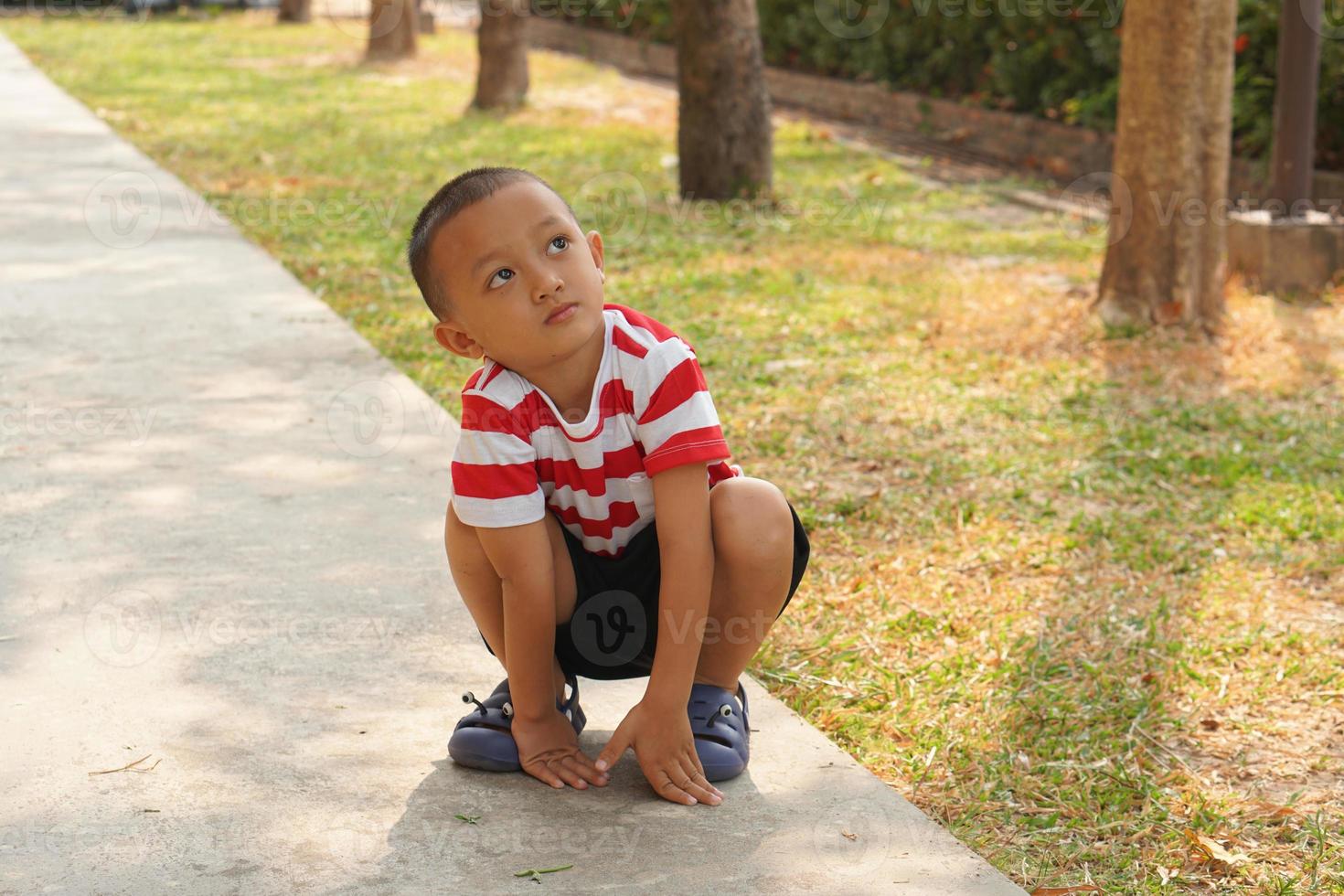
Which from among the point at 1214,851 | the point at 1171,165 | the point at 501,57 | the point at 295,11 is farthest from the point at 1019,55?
the point at 295,11

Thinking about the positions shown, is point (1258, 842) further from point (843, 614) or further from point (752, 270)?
point (752, 270)

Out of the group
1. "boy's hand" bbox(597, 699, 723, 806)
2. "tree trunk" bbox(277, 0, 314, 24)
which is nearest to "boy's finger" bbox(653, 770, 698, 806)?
"boy's hand" bbox(597, 699, 723, 806)

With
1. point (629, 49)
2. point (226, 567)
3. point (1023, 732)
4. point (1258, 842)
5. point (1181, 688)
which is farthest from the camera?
point (629, 49)

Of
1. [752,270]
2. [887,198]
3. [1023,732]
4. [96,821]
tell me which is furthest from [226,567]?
[887,198]

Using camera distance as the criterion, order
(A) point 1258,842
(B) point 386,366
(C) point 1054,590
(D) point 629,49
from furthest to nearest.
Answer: (D) point 629,49
(B) point 386,366
(C) point 1054,590
(A) point 1258,842

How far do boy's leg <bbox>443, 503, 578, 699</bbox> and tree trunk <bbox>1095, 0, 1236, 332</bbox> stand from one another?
11.8 feet

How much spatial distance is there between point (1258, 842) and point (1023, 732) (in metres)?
0.46

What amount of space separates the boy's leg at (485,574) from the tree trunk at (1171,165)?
3610 mm

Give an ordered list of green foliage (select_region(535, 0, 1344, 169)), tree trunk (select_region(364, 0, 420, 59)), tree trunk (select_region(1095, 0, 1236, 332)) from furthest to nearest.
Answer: tree trunk (select_region(364, 0, 420, 59)) → green foliage (select_region(535, 0, 1344, 169)) → tree trunk (select_region(1095, 0, 1236, 332))

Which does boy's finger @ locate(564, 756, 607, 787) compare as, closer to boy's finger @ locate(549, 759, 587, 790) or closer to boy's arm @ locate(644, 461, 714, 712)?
boy's finger @ locate(549, 759, 587, 790)

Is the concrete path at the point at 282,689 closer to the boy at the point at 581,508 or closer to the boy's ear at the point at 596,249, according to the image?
the boy at the point at 581,508

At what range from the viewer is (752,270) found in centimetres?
626

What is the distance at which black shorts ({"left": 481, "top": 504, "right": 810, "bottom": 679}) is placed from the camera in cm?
229

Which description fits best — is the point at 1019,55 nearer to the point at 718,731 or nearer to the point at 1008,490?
the point at 1008,490
